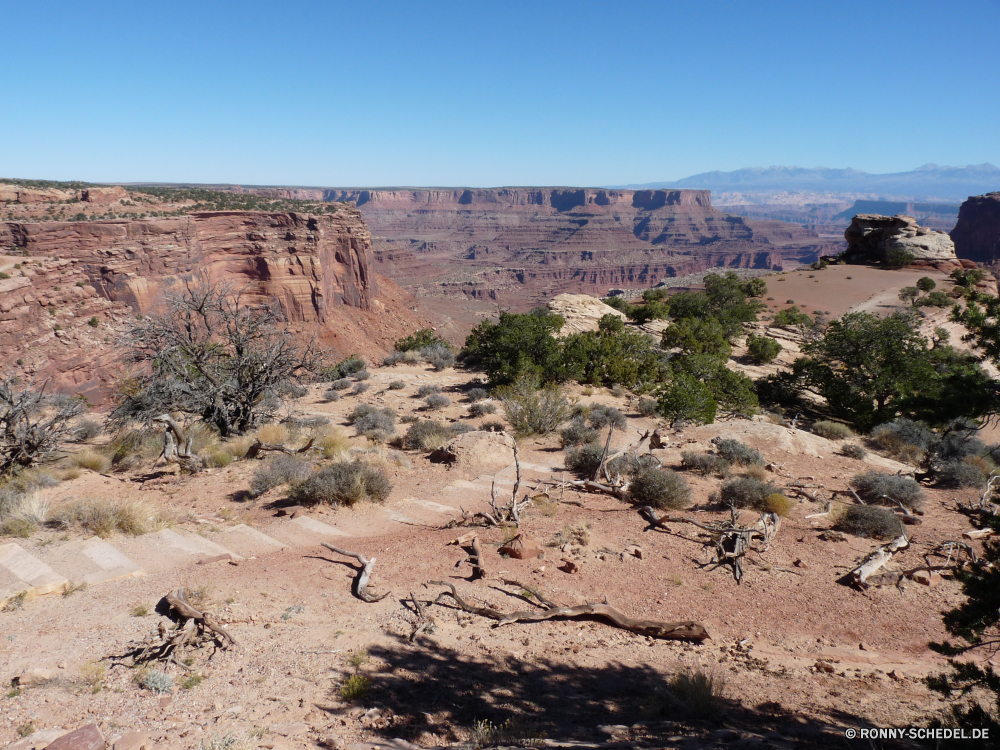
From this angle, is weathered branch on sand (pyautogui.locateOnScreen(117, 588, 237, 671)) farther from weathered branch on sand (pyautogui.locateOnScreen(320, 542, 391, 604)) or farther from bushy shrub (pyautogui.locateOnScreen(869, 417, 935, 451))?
bushy shrub (pyautogui.locateOnScreen(869, 417, 935, 451))

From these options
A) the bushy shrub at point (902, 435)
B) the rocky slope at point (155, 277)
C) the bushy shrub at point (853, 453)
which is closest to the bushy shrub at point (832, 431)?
the bushy shrub at point (902, 435)

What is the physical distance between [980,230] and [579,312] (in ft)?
356

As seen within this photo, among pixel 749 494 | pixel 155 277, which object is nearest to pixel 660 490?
pixel 749 494

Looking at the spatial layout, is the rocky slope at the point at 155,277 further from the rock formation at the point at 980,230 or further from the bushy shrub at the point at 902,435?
the rock formation at the point at 980,230

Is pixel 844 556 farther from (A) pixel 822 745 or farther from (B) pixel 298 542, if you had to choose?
(B) pixel 298 542

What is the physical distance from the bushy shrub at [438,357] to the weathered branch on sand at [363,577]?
17050 millimetres

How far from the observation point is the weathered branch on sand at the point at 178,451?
1137cm

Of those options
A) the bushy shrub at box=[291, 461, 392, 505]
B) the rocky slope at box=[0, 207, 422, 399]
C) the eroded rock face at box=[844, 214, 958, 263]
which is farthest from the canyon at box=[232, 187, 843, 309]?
the bushy shrub at box=[291, 461, 392, 505]

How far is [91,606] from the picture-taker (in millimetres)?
6066

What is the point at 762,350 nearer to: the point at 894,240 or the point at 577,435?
the point at 577,435

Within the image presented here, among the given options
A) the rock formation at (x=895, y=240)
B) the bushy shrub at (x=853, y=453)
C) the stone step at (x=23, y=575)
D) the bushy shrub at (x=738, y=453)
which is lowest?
the bushy shrub at (x=853, y=453)

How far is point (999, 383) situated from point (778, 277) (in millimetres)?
51267

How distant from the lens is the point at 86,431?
13734 mm

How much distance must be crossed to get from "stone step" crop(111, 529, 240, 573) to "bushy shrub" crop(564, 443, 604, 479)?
7186 millimetres
